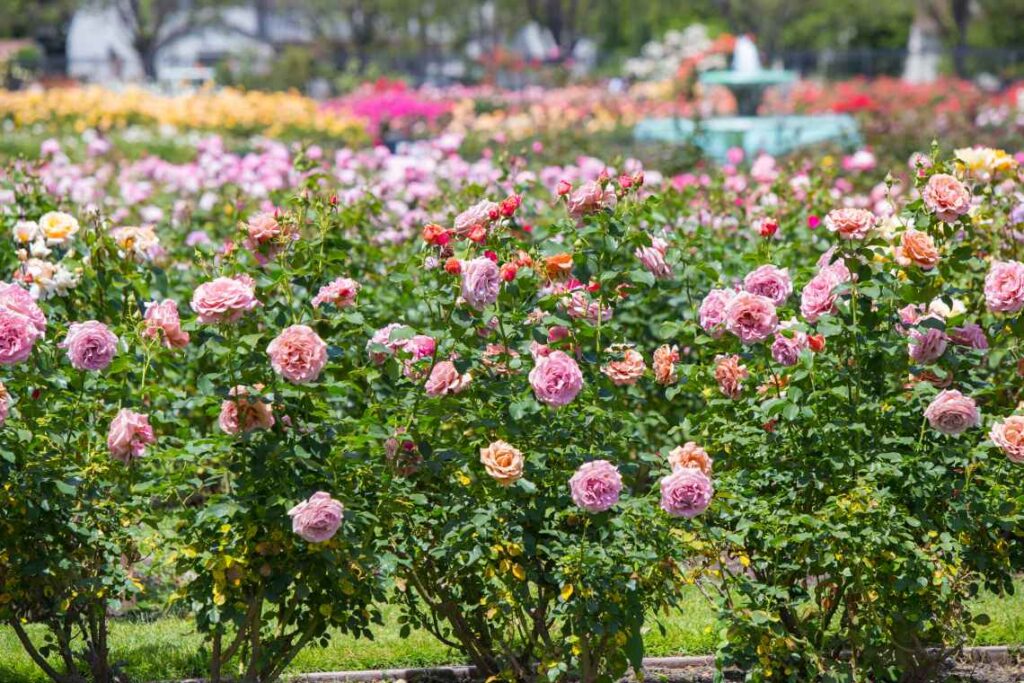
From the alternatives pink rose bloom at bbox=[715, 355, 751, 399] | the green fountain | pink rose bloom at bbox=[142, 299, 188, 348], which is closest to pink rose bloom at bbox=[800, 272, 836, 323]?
pink rose bloom at bbox=[715, 355, 751, 399]

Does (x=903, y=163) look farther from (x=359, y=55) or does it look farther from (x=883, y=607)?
(x=359, y=55)

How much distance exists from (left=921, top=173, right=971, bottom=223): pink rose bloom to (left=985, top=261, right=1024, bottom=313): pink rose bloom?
0.16 m

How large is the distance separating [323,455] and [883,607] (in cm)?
130

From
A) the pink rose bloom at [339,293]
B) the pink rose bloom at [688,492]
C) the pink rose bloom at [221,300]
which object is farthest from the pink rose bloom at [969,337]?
the pink rose bloom at [221,300]

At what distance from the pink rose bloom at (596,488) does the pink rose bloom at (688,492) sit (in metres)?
0.11

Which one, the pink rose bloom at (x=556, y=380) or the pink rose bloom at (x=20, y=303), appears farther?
the pink rose bloom at (x=20, y=303)

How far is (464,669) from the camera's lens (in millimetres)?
3992

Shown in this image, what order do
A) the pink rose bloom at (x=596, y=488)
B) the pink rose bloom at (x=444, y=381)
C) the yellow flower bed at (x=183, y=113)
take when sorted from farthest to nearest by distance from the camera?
1. the yellow flower bed at (x=183, y=113)
2. the pink rose bloom at (x=444, y=381)
3. the pink rose bloom at (x=596, y=488)

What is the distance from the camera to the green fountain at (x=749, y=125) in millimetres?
14984

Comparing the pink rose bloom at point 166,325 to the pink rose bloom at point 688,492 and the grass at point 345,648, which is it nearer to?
the grass at point 345,648

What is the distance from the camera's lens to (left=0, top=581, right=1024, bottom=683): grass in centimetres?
405

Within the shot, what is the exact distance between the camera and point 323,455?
3090 mm

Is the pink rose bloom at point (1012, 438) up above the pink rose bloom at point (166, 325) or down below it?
below

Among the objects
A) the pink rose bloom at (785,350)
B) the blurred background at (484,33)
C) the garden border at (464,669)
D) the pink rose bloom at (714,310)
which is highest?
the blurred background at (484,33)
